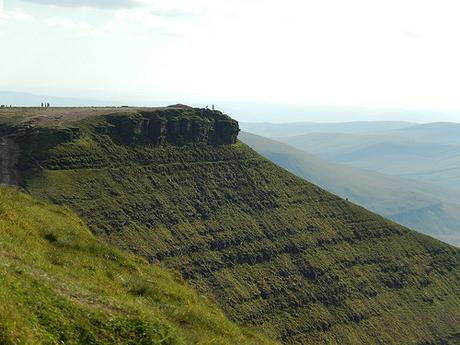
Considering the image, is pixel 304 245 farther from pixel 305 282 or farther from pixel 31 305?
pixel 31 305

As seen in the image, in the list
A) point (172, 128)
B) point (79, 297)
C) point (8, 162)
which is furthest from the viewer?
point (172, 128)

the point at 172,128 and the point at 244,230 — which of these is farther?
the point at 172,128

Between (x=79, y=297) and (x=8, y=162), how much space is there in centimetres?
10370

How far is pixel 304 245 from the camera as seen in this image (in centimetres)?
15425

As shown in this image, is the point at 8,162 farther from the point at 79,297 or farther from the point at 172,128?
the point at 79,297

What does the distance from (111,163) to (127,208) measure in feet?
60.0

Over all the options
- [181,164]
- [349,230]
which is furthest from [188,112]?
[349,230]

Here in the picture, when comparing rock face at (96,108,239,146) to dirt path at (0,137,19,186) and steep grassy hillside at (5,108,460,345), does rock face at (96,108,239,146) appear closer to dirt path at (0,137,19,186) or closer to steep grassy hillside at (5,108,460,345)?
steep grassy hillside at (5,108,460,345)

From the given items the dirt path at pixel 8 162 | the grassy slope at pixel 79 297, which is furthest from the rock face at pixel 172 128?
the grassy slope at pixel 79 297

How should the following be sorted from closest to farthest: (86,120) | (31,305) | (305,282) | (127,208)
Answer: (31,305) → (127,208) → (305,282) → (86,120)

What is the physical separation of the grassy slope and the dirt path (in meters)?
63.8

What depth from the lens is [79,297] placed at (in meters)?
32.2

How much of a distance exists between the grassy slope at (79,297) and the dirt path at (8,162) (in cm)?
6380

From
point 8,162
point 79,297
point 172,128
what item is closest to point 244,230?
point 172,128
